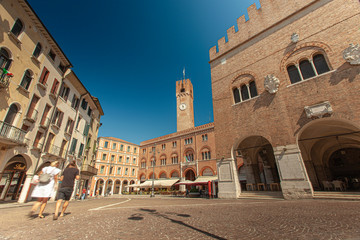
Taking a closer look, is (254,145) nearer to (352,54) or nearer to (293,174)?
(293,174)

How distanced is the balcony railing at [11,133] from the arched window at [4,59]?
144 inches

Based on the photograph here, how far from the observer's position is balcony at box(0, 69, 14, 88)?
31.6ft

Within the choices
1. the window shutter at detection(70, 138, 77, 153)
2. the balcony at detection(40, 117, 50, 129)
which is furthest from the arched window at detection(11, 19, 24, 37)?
the window shutter at detection(70, 138, 77, 153)

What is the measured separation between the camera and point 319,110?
9797mm

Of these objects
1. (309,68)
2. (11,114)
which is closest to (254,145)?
(309,68)

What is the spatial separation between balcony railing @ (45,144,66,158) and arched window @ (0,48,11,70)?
22.1 ft

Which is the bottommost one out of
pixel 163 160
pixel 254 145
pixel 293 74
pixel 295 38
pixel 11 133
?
pixel 11 133

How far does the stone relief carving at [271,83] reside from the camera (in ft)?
38.9

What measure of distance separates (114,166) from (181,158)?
1765 cm

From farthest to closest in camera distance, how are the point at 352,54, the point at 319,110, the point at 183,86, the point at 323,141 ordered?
the point at 183,86, the point at 323,141, the point at 319,110, the point at 352,54

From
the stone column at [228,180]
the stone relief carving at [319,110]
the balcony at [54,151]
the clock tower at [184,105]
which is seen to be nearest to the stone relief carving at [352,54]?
the stone relief carving at [319,110]

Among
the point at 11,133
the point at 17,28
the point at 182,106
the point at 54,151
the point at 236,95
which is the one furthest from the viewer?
the point at 182,106

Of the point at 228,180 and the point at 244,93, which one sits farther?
the point at 244,93

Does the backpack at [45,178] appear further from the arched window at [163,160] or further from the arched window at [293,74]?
the arched window at [163,160]
